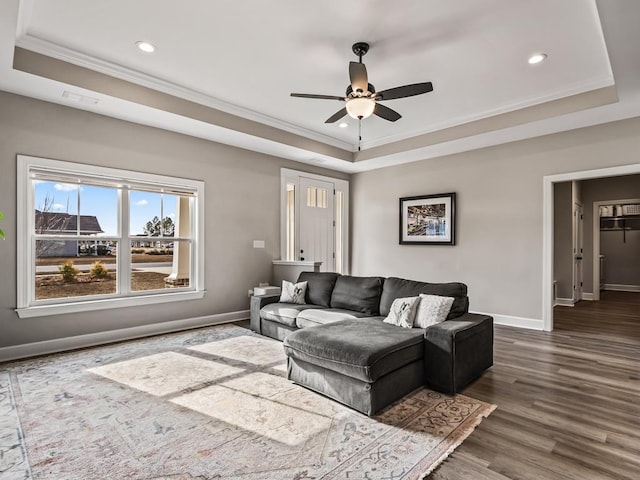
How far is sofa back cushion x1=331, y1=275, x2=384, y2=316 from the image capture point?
3.97 meters

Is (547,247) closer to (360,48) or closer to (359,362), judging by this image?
(360,48)

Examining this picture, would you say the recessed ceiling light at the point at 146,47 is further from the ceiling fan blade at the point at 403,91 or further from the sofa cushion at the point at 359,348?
the sofa cushion at the point at 359,348

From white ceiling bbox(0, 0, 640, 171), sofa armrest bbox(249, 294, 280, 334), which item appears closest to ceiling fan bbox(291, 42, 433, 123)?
white ceiling bbox(0, 0, 640, 171)

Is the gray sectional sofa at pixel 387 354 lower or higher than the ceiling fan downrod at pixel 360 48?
lower

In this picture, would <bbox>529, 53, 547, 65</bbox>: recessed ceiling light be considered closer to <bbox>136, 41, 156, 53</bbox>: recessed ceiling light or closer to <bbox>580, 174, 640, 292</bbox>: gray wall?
<bbox>136, 41, 156, 53</bbox>: recessed ceiling light

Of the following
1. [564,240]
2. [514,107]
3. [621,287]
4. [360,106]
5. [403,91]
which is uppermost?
[514,107]

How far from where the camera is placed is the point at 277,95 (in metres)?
4.36

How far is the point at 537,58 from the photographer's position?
343cm

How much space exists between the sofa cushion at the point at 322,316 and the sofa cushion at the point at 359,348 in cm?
59

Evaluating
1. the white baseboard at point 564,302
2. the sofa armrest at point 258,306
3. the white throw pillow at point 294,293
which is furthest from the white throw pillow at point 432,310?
the white baseboard at point 564,302

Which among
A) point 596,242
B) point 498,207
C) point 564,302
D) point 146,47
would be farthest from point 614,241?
point 146,47

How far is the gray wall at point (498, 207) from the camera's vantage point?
4.63m

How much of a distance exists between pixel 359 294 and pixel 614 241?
28.9 feet

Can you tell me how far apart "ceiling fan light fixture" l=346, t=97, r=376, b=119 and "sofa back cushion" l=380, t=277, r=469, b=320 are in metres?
1.81
